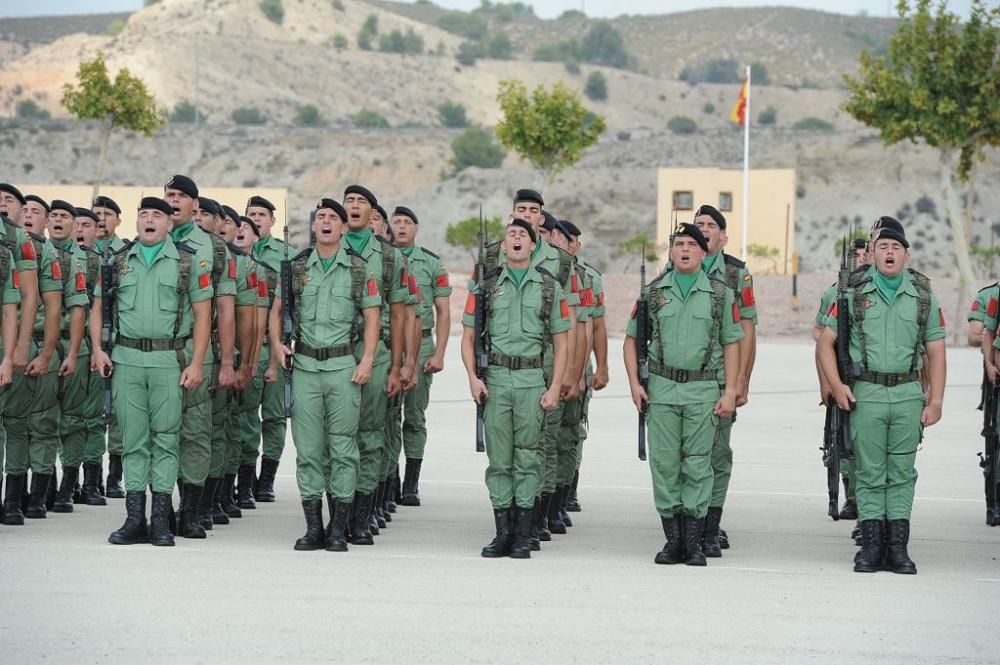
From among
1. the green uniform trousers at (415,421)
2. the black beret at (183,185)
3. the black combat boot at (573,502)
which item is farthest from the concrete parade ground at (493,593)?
the black beret at (183,185)

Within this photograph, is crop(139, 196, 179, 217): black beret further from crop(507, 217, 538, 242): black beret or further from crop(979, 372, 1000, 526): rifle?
crop(979, 372, 1000, 526): rifle

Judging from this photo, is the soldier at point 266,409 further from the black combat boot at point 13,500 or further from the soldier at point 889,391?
the soldier at point 889,391

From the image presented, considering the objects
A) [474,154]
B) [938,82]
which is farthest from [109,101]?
[474,154]

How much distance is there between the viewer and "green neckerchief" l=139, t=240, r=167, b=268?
9.80 meters

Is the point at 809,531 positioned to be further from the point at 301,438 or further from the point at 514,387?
the point at 301,438

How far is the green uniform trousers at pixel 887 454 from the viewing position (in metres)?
9.33

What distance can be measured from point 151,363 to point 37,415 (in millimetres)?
1652

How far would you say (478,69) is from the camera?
130m

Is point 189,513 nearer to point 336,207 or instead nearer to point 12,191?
point 336,207

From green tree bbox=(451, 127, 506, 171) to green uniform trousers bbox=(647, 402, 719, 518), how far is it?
258 ft

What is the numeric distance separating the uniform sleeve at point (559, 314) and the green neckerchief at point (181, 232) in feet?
7.97

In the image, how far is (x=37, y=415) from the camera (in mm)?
10977

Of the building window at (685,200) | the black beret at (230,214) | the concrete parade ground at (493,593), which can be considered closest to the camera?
the concrete parade ground at (493,593)

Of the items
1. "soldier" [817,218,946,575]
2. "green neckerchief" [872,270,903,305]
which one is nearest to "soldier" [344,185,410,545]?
"soldier" [817,218,946,575]
